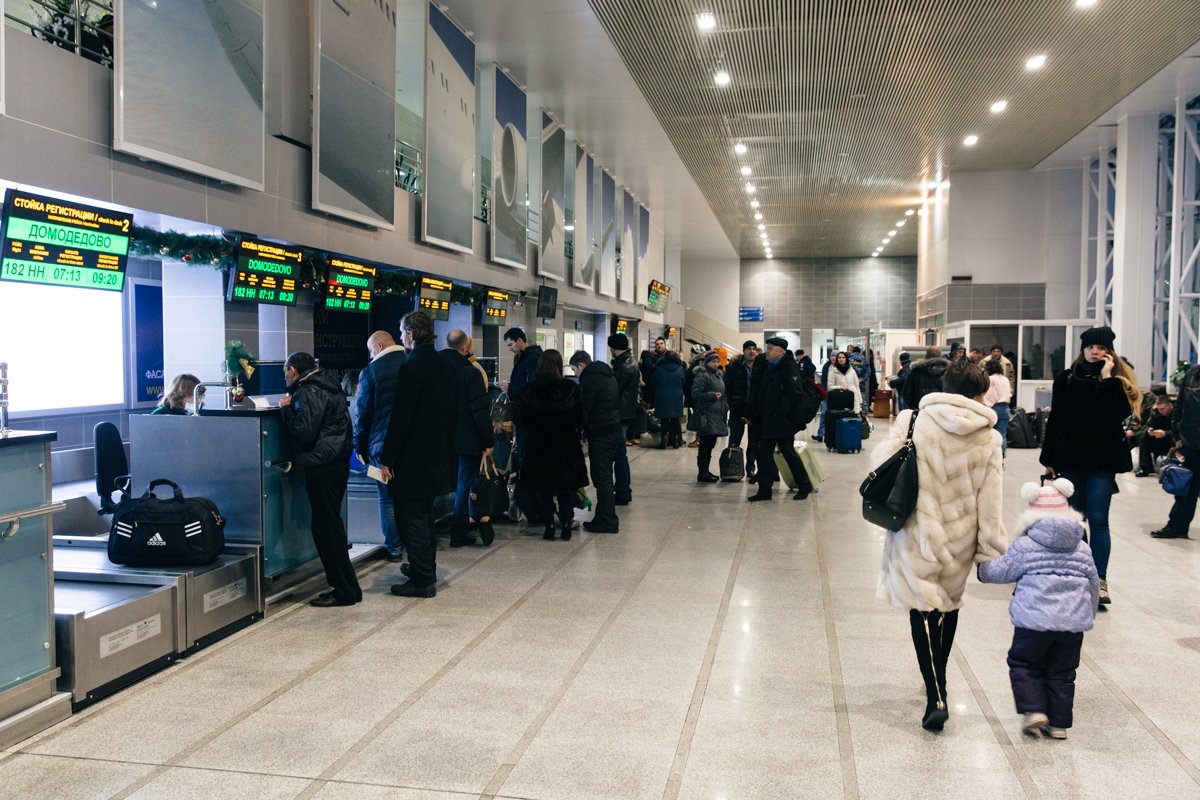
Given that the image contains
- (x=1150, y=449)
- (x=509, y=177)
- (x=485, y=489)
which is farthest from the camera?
(x=509, y=177)

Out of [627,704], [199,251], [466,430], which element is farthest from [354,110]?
[627,704]

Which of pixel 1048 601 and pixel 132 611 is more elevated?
pixel 1048 601

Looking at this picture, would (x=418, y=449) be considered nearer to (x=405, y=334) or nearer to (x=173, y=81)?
(x=405, y=334)

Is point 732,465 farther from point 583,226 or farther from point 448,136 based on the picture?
point 583,226

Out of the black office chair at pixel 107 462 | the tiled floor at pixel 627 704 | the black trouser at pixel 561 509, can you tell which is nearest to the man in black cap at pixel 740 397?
the black trouser at pixel 561 509

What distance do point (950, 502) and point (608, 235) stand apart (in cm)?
1623

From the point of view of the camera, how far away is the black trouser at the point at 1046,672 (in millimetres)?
3504

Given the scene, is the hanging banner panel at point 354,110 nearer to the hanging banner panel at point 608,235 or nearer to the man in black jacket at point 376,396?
the man in black jacket at point 376,396

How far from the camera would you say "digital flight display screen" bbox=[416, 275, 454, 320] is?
33.8 feet

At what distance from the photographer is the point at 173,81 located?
5758mm

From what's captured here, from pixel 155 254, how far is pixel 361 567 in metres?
2.68

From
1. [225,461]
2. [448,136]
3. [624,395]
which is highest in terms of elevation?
[448,136]

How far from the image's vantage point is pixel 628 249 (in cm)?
2139

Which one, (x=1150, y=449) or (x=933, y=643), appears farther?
(x=1150, y=449)
